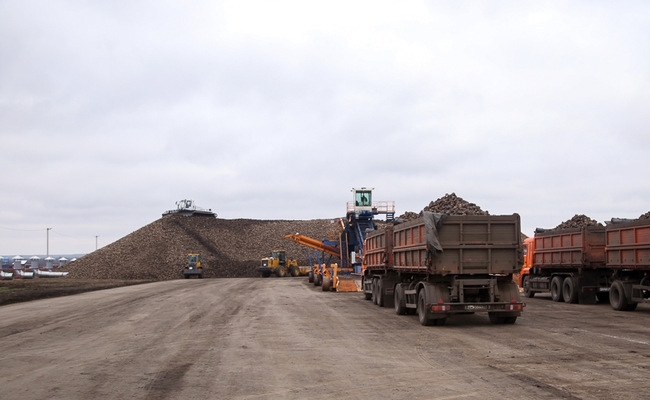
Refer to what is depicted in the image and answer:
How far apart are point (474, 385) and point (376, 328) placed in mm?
7167

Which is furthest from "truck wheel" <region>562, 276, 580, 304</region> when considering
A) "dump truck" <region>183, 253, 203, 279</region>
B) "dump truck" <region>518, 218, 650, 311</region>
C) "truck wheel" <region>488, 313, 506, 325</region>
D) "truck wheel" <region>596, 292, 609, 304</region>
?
"dump truck" <region>183, 253, 203, 279</region>

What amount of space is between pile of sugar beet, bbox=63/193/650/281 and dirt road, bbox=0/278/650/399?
41.9 metres

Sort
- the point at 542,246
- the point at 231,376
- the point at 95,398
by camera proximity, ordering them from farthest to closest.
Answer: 1. the point at 542,246
2. the point at 231,376
3. the point at 95,398

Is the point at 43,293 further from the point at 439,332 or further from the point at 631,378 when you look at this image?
the point at 631,378

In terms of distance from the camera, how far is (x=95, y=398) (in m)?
7.86

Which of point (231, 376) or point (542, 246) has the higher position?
point (542, 246)

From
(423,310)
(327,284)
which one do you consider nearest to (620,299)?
(423,310)

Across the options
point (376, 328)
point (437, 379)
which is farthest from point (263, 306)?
point (437, 379)

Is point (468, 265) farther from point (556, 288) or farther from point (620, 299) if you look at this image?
point (556, 288)

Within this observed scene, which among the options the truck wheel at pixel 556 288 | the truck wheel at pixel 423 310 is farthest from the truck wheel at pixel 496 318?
the truck wheel at pixel 556 288

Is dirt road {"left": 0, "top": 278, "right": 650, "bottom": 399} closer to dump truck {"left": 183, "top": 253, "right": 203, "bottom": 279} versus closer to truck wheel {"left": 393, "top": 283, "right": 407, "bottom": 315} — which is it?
truck wheel {"left": 393, "top": 283, "right": 407, "bottom": 315}

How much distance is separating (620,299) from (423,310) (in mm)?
8356

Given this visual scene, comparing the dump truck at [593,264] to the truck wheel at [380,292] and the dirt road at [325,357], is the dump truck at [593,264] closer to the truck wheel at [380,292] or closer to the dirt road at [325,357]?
the dirt road at [325,357]

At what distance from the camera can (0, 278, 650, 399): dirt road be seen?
26.7ft
